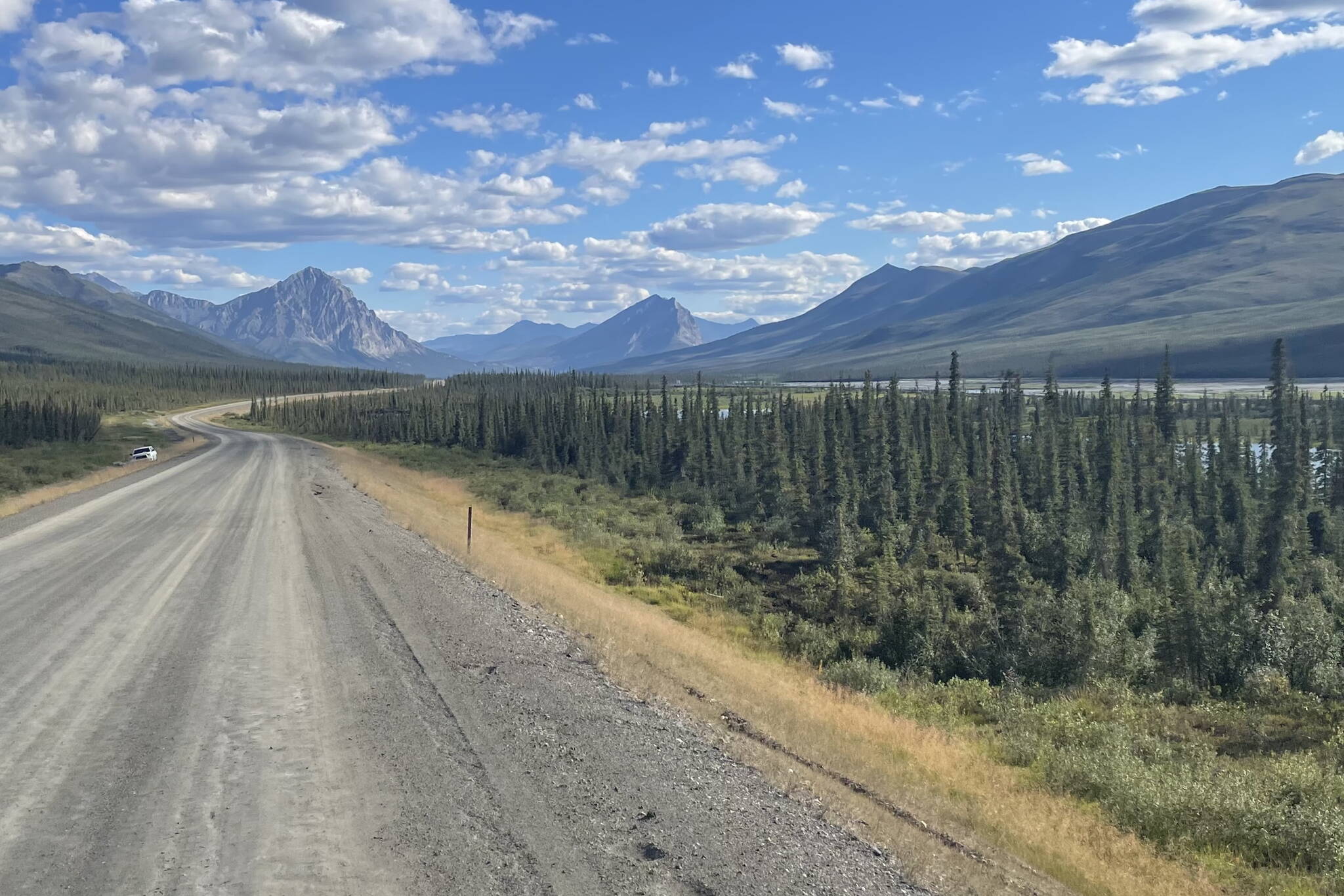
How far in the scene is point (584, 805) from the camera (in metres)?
9.27

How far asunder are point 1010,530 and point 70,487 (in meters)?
55.3

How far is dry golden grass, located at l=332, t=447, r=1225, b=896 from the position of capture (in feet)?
32.7

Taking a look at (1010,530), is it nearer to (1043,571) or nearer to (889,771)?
(1043,571)

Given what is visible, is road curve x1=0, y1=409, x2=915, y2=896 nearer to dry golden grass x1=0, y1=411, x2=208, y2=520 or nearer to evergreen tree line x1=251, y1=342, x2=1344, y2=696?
evergreen tree line x1=251, y1=342, x2=1344, y2=696

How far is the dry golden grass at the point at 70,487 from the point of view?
3674 cm

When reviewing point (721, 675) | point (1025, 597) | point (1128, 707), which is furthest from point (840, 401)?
point (721, 675)

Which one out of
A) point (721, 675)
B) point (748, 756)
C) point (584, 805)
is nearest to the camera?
point (584, 805)

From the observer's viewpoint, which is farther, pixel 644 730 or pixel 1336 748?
pixel 1336 748

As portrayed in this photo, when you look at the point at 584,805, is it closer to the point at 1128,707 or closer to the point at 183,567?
the point at 183,567

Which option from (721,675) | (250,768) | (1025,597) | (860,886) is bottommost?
(1025,597)

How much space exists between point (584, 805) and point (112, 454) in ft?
290

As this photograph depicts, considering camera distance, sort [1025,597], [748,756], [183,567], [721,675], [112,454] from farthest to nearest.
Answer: [112,454], [1025,597], [183,567], [721,675], [748,756]

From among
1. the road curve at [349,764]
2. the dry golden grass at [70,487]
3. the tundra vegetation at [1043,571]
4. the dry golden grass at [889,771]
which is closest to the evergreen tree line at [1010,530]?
the tundra vegetation at [1043,571]

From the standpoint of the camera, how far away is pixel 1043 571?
165ft
